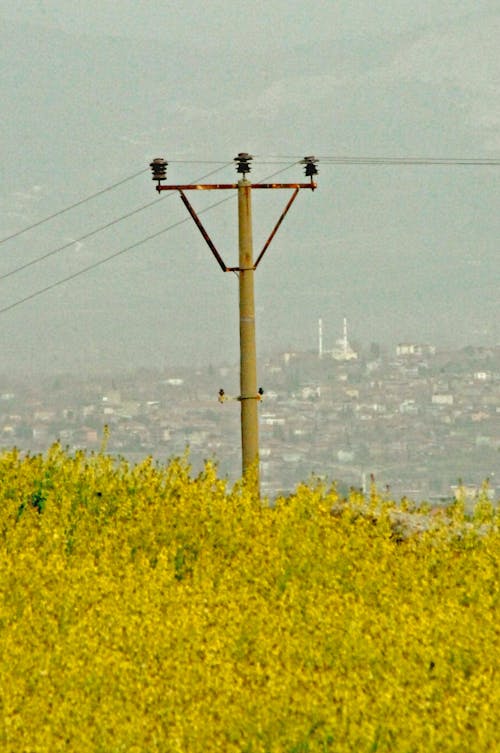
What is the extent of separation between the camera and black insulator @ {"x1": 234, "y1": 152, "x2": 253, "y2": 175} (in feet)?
75.8

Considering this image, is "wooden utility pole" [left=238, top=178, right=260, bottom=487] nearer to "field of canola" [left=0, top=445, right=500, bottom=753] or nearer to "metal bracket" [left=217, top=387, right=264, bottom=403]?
"metal bracket" [left=217, top=387, right=264, bottom=403]

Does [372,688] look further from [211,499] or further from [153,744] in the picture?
[211,499]

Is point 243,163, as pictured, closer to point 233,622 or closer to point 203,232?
point 203,232

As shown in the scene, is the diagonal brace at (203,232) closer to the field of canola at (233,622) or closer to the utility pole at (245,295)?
the utility pole at (245,295)

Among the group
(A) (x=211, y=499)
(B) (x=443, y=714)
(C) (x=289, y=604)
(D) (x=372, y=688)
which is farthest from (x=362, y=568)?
(B) (x=443, y=714)

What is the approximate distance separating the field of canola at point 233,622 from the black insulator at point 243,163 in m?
6.55

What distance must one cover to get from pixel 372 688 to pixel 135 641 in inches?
92.0

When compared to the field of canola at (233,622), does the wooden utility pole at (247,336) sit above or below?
above

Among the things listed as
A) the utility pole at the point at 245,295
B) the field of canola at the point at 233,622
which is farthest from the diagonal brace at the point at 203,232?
the field of canola at the point at 233,622

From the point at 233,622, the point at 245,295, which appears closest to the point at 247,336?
the point at 245,295

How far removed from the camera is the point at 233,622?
11539 millimetres

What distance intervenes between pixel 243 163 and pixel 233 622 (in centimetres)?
1302

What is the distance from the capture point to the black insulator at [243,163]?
75.8 ft

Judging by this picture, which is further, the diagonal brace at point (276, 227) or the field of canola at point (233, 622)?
the diagonal brace at point (276, 227)
